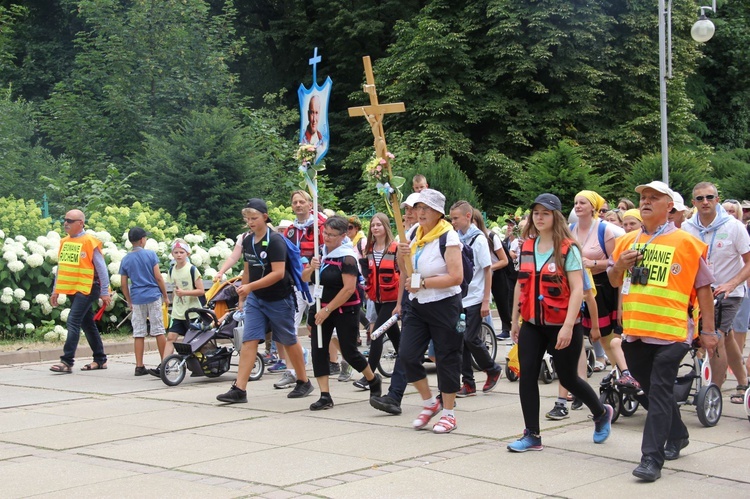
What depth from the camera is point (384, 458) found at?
727 centimetres

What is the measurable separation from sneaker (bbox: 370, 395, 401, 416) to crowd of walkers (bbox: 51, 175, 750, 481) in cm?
2

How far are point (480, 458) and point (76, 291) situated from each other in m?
7.08

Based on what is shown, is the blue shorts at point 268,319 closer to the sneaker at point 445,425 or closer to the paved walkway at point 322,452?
the paved walkway at point 322,452

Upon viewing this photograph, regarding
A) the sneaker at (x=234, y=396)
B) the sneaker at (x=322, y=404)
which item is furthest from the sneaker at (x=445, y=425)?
the sneaker at (x=234, y=396)

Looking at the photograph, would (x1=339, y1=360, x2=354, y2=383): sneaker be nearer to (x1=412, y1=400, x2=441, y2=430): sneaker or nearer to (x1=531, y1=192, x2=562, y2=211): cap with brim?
(x1=412, y1=400, x2=441, y2=430): sneaker

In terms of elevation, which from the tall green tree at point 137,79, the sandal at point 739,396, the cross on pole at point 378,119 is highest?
the tall green tree at point 137,79

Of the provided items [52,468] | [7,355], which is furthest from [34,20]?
[52,468]

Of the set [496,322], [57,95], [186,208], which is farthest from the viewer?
[57,95]

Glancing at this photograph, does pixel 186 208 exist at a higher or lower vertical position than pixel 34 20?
lower

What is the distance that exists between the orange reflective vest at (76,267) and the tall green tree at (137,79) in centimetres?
1626

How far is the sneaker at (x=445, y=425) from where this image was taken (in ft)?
26.8

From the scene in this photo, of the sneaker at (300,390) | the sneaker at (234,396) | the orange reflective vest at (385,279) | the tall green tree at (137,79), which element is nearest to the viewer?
the sneaker at (234,396)

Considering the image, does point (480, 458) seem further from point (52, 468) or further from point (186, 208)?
Result: point (186, 208)

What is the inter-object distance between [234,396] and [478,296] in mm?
2787
